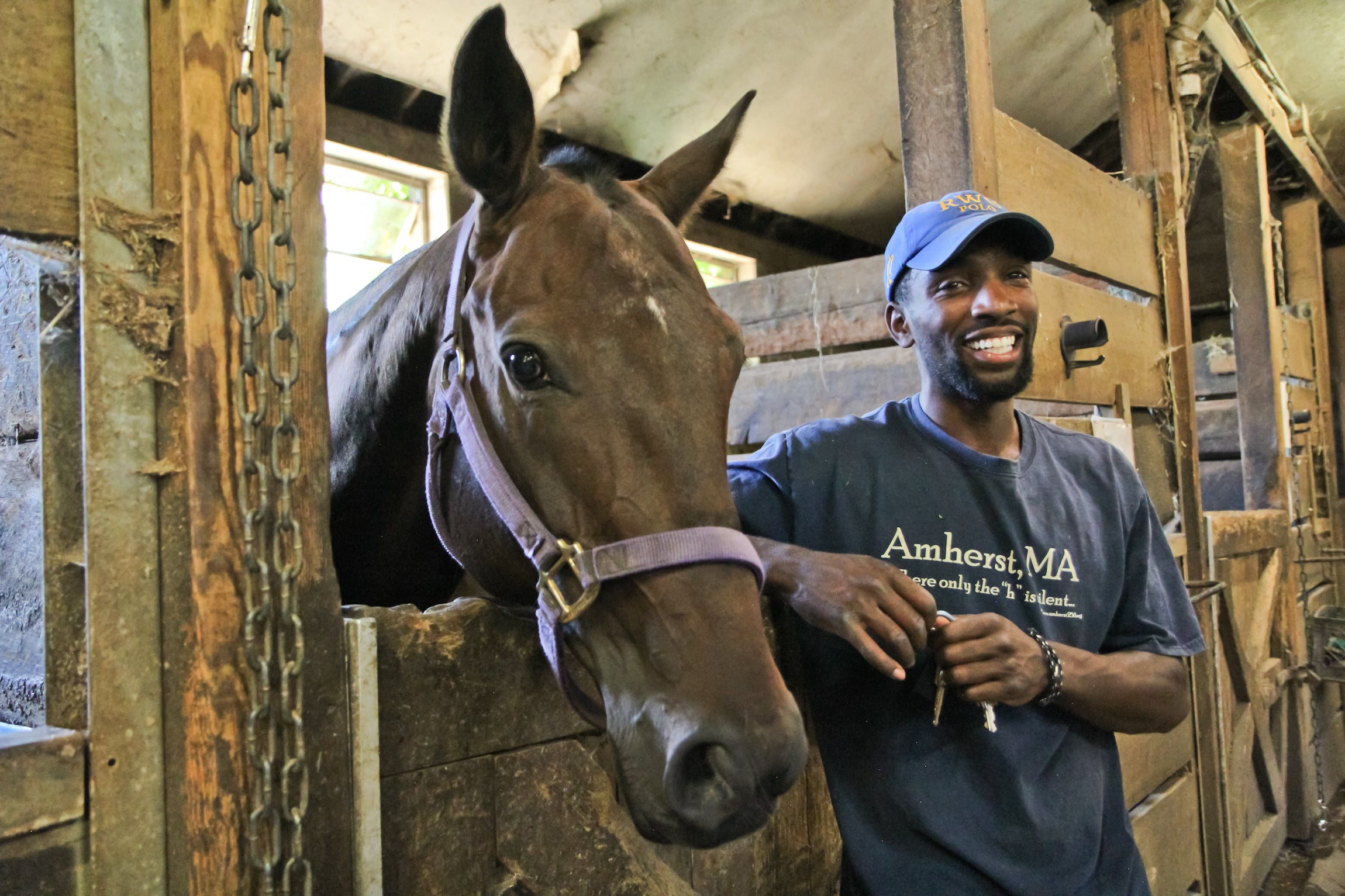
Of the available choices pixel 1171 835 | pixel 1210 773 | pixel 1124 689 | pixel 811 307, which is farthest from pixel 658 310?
pixel 1210 773

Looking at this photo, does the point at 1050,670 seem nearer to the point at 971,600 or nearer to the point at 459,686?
the point at 971,600

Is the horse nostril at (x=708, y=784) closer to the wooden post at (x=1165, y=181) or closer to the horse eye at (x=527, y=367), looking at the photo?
the horse eye at (x=527, y=367)

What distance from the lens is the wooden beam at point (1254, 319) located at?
473 cm

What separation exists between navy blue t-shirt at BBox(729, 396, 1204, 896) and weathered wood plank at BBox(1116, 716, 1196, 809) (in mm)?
1018

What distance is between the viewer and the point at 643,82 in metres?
4.54

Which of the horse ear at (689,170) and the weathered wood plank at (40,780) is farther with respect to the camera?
the horse ear at (689,170)

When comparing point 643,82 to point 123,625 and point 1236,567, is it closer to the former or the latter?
point 1236,567

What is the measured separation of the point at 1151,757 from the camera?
272 centimetres

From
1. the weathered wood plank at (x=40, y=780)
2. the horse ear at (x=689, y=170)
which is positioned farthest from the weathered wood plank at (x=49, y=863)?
the horse ear at (x=689, y=170)

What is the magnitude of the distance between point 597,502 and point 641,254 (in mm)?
366

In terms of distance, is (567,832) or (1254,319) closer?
(567,832)

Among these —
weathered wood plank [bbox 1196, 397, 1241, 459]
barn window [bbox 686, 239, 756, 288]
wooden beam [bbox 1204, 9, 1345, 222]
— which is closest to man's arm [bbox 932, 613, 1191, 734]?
wooden beam [bbox 1204, 9, 1345, 222]

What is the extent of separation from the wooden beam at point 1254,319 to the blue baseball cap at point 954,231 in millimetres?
4060

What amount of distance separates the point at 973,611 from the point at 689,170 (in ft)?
3.12
